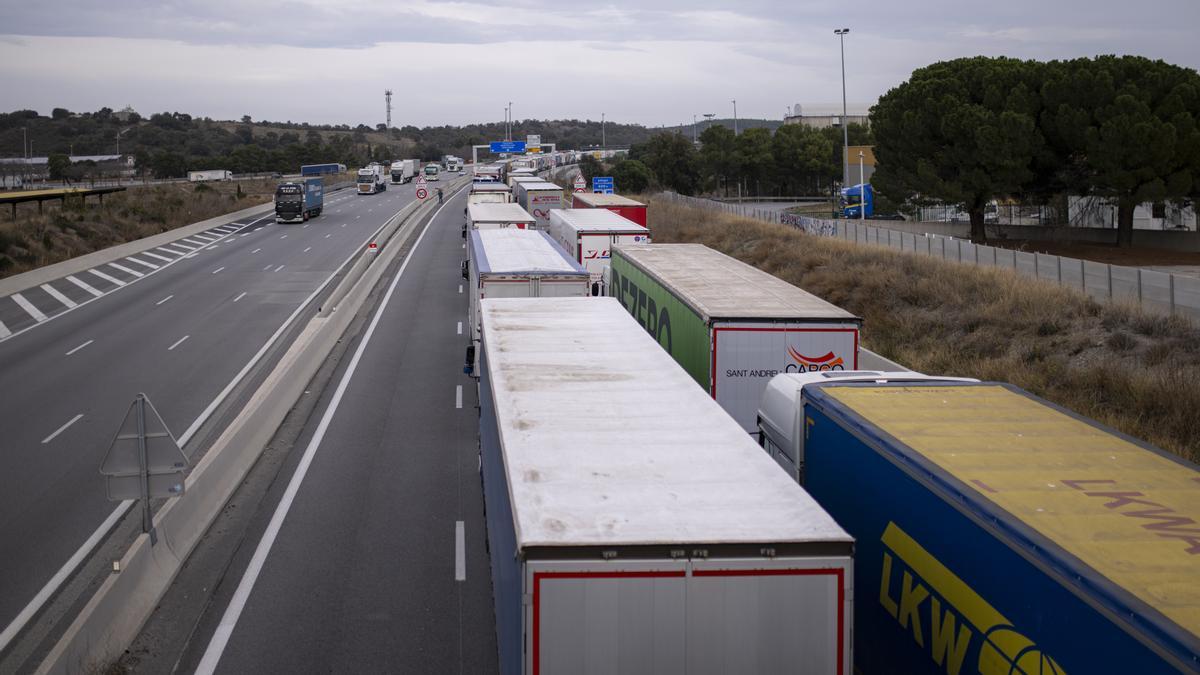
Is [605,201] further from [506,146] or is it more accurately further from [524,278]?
[506,146]

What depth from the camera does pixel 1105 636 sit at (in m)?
5.66

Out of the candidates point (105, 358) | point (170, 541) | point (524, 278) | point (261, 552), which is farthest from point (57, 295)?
point (170, 541)

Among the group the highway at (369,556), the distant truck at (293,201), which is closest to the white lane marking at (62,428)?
the highway at (369,556)

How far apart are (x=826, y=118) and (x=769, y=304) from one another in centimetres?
18947

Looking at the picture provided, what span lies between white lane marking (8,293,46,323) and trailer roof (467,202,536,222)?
14.9 m

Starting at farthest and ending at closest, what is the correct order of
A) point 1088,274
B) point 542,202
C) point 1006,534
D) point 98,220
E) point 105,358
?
point 98,220 < point 542,202 < point 1088,274 < point 105,358 < point 1006,534

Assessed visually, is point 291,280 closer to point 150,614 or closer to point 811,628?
point 150,614

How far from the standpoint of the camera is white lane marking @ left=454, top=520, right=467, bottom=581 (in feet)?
44.8

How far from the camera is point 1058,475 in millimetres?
7984

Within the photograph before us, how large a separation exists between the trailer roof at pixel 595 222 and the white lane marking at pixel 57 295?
706 inches

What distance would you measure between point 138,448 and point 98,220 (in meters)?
55.9

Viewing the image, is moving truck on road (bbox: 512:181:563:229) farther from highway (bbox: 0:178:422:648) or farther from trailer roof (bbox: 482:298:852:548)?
trailer roof (bbox: 482:298:852:548)

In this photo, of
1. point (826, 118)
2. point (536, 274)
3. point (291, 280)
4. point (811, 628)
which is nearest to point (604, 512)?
point (811, 628)

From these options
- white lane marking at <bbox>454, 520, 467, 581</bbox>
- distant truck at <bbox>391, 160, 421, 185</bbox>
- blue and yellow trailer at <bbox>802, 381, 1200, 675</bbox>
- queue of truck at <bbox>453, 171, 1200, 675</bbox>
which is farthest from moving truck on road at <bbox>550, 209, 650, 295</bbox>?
distant truck at <bbox>391, 160, 421, 185</bbox>
